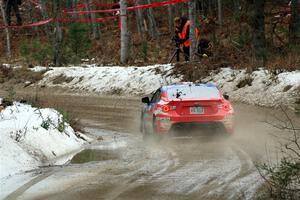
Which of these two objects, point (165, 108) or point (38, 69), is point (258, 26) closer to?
point (165, 108)

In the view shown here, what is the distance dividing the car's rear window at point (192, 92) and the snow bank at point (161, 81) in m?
4.57

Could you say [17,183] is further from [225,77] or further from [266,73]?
[225,77]

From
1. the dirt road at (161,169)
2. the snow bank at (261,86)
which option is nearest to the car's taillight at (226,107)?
A: the dirt road at (161,169)

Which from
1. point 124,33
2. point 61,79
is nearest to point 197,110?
point 124,33

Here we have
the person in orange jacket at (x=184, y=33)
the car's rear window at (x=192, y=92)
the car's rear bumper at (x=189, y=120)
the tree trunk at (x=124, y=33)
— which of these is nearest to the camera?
the car's rear bumper at (x=189, y=120)

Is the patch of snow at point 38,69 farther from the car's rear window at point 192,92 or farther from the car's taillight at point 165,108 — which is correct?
the car's taillight at point 165,108

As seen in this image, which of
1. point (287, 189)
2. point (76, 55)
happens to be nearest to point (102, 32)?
point (76, 55)

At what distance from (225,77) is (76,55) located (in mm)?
13143

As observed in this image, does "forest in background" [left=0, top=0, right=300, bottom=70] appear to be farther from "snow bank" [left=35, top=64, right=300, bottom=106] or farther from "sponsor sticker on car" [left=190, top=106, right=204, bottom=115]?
"sponsor sticker on car" [left=190, top=106, right=204, bottom=115]

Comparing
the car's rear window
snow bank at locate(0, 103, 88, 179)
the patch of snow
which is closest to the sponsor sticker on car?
the car's rear window

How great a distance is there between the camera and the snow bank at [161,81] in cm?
1798

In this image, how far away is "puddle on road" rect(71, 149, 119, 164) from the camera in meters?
10.4

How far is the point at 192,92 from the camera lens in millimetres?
12992

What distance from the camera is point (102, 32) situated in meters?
47.5
